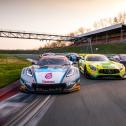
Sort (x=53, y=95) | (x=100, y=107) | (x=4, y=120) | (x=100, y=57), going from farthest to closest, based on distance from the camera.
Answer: (x=100, y=57), (x=53, y=95), (x=100, y=107), (x=4, y=120)

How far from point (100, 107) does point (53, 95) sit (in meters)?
2.61

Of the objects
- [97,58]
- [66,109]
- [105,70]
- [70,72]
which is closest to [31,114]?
[66,109]

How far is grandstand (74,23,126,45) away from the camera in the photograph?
7516cm

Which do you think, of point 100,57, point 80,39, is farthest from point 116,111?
point 80,39

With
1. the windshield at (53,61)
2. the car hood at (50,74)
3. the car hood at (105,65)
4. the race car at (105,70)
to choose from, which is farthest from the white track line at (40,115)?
the car hood at (105,65)

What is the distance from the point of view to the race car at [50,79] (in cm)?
1048

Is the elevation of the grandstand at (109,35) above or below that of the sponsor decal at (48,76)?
above

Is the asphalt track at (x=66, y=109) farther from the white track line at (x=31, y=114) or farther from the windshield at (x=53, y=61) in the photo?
the windshield at (x=53, y=61)

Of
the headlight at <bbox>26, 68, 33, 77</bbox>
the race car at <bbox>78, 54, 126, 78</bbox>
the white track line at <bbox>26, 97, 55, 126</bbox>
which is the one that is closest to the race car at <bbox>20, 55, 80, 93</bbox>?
the headlight at <bbox>26, 68, 33, 77</bbox>

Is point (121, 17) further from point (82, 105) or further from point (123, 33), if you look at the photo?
point (82, 105)

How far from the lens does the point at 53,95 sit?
10.4 metres

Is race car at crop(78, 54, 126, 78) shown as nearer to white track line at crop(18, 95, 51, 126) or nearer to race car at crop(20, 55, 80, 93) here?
race car at crop(20, 55, 80, 93)

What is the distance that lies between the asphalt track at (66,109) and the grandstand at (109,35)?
60.8 m

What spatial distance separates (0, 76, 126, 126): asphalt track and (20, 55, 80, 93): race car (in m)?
0.28
